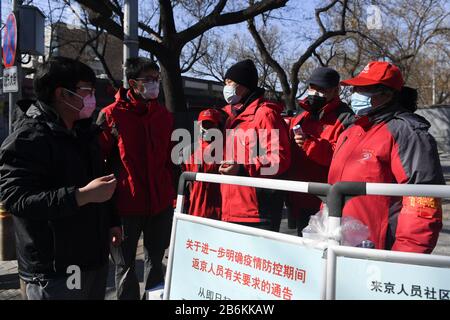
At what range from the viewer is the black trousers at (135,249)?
3.50m

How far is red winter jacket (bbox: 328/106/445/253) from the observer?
2031 millimetres

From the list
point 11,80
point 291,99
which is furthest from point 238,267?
point 291,99

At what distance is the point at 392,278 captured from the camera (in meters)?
1.55

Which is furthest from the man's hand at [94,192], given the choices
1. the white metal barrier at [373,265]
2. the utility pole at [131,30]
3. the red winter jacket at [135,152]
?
the utility pole at [131,30]

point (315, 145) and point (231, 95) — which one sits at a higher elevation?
point (231, 95)

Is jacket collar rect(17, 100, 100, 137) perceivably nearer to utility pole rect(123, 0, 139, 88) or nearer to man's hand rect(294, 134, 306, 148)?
man's hand rect(294, 134, 306, 148)

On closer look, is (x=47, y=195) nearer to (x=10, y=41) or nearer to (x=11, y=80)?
(x=11, y=80)

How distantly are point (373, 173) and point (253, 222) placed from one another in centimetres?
99

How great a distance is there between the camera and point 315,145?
3.09m

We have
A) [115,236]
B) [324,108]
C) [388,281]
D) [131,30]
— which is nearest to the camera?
[388,281]

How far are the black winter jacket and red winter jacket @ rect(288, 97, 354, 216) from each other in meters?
1.46

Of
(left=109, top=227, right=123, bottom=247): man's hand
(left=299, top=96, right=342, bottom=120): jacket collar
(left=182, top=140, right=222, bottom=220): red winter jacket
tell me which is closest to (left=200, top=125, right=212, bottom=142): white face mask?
(left=182, top=140, right=222, bottom=220): red winter jacket

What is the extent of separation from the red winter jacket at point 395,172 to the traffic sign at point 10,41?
4.45 meters

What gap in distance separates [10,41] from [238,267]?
4.84 meters
